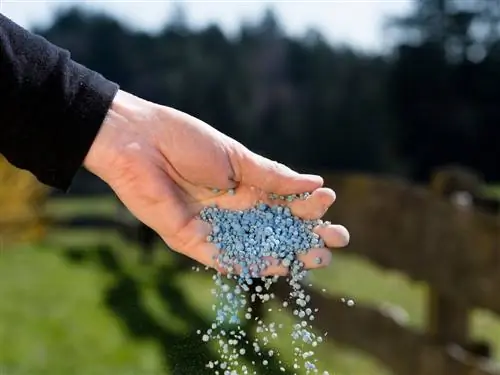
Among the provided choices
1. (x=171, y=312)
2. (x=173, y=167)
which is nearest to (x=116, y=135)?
(x=173, y=167)

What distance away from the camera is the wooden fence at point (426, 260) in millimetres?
1534

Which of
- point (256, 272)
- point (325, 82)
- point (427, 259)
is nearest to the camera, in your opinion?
point (256, 272)

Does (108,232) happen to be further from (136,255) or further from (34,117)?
(34,117)

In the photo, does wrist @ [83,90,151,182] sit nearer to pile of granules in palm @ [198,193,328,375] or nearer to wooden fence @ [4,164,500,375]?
pile of granules in palm @ [198,193,328,375]

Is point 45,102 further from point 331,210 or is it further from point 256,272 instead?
point 331,210

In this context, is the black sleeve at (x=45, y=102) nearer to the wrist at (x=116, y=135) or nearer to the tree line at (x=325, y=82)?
the wrist at (x=116, y=135)

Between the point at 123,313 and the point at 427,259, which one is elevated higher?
the point at 427,259

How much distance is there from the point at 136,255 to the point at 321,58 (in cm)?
153

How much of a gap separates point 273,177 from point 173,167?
8 centimetres

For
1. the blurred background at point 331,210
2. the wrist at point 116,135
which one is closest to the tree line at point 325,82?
the blurred background at point 331,210

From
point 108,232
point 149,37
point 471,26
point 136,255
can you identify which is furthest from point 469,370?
point 108,232

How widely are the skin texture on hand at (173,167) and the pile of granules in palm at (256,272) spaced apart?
2cm

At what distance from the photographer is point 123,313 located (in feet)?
9.04

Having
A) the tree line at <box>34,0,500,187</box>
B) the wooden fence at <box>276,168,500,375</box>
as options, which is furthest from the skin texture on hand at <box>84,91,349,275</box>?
the tree line at <box>34,0,500,187</box>
